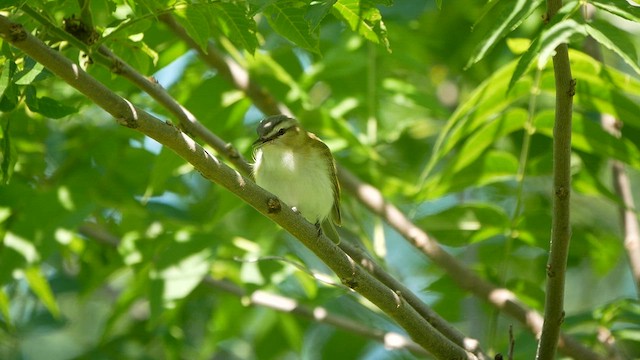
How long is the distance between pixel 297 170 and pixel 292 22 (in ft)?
5.89

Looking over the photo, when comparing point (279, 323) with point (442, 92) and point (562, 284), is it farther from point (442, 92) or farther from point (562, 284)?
point (562, 284)

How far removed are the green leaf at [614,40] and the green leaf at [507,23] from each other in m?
0.18

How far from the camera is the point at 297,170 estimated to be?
4.54m

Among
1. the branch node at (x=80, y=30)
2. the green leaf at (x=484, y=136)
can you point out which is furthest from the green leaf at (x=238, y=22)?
the green leaf at (x=484, y=136)

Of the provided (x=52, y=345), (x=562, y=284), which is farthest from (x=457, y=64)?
(x=52, y=345)

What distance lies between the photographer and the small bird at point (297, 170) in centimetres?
444

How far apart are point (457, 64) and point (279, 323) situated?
2.01 m

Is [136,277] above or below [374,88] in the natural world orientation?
below

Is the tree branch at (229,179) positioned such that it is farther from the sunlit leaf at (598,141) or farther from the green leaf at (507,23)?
the sunlit leaf at (598,141)

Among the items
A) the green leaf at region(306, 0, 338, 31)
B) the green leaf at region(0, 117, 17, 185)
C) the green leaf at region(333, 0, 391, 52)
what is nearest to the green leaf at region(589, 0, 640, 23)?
the green leaf at region(333, 0, 391, 52)

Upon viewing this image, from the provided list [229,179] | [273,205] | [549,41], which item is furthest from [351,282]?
[549,41]

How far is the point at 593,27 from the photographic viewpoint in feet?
8.21

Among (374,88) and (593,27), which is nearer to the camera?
(593,27)

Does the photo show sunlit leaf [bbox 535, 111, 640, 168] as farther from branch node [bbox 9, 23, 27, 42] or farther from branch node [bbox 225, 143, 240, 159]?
branch node [bbox 9, 23, 27, 42]
